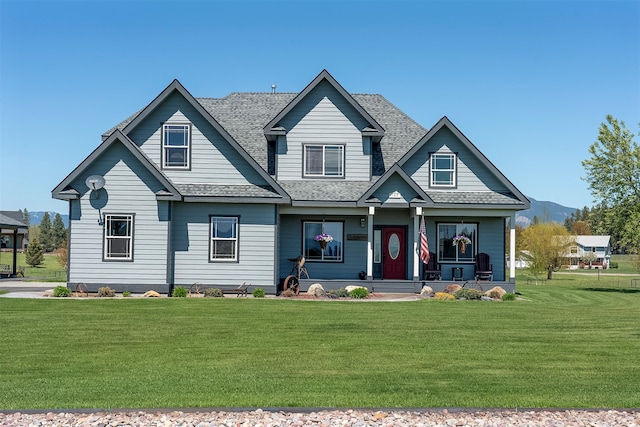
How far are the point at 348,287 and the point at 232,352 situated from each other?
41.1 ft

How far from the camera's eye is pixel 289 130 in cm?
2725

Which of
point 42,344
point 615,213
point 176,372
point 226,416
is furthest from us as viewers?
point 615,213

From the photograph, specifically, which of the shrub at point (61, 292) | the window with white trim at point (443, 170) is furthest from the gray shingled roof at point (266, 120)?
A: the shrub at point (61, 292)

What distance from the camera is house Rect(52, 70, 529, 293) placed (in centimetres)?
2434

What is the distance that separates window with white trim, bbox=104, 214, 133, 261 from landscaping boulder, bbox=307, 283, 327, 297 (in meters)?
6.57

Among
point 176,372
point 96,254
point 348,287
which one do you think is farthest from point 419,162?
point 176,372

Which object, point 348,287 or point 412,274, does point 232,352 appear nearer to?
point 348,287

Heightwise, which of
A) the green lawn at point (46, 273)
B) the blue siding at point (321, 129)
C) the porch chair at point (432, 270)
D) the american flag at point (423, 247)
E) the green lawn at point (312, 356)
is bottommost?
the green lawn at point (46, 273)

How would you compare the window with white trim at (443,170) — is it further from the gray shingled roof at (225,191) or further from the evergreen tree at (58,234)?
the evergreen tree at (58,234)

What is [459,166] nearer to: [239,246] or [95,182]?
[239,246]

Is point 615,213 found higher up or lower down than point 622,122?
lower down

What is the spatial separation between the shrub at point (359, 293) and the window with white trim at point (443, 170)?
609cm

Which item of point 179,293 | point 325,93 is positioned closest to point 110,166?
point 179,293

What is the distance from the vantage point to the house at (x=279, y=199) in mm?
24344
